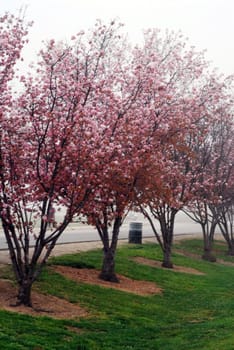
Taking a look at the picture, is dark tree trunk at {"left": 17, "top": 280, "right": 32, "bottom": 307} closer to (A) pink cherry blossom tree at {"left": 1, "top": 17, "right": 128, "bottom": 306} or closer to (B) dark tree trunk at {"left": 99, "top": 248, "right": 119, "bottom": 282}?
(A) pink cherry blossom tree at {"left": 1, "top": 17, "right": 128, "bottom": 306}

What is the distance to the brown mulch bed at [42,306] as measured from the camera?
1125 centimetres

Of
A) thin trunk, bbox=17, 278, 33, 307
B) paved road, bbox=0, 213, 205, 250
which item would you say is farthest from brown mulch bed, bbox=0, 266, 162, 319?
paved road, bbox=0, 213, 205, 250

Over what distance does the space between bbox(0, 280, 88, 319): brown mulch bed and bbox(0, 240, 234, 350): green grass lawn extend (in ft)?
1.05

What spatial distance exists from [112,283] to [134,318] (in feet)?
14.0

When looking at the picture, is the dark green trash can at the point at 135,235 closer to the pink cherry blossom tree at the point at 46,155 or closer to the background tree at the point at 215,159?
the background tree at the point at 215,159

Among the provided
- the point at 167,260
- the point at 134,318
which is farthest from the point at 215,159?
the point at 134,318

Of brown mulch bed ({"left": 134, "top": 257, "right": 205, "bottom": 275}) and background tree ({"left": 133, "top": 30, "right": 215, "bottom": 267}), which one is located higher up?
background tree ({"left": 133, "top": 30, "right": 215, "bottom": 267})

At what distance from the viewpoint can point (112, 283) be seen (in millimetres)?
16422

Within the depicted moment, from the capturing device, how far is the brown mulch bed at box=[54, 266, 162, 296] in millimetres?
15914

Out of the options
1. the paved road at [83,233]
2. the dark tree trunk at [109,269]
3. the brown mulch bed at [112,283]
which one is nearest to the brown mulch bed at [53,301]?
the brown mulch bed at [112,283]

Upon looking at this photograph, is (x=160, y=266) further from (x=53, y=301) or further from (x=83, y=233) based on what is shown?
(x=83, y=233)

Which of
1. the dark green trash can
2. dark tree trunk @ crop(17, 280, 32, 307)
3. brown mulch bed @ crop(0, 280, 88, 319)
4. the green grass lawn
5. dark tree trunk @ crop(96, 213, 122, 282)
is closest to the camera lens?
the green grass lawn

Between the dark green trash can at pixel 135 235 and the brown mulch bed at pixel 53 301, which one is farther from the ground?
the dark green trash can at pixel 135 235

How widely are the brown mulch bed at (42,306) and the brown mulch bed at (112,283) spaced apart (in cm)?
294
